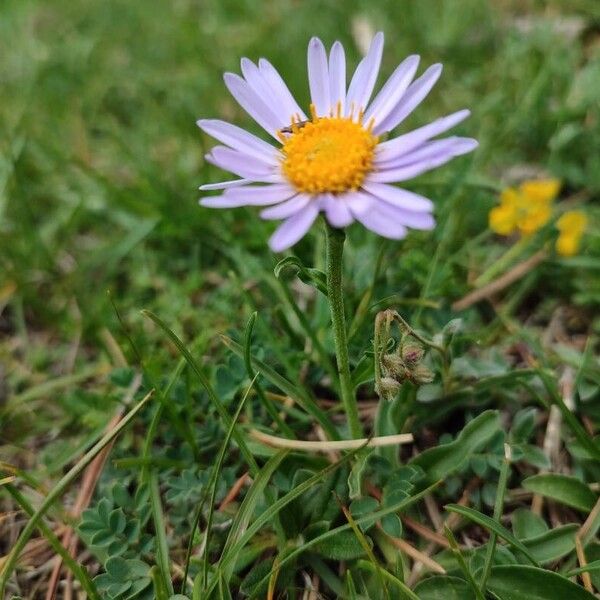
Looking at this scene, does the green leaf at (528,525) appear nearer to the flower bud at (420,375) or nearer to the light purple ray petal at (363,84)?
the flower bud at (420,375)

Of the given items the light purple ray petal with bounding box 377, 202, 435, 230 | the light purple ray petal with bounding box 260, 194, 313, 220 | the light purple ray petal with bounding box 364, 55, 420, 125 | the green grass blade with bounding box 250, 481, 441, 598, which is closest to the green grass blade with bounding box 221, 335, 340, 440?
the green grass blade with bounding box 250, 481, 441, 598

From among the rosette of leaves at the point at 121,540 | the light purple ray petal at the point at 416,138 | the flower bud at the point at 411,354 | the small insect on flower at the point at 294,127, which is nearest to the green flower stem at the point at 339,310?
the flower bud at the point at 411,354

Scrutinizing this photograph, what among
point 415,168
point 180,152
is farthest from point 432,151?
point 180,152

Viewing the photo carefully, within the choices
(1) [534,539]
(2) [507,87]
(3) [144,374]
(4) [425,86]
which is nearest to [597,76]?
(2) [507,87]

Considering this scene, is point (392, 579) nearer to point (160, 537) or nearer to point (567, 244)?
point (160, 537)

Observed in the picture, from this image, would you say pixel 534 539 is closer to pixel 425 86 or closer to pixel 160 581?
pixel 160 581

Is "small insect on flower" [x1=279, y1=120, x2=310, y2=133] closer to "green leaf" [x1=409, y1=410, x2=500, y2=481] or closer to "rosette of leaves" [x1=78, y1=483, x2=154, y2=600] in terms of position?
"green leaf" [x1=409, y1=410, x2=500, y2=481]
